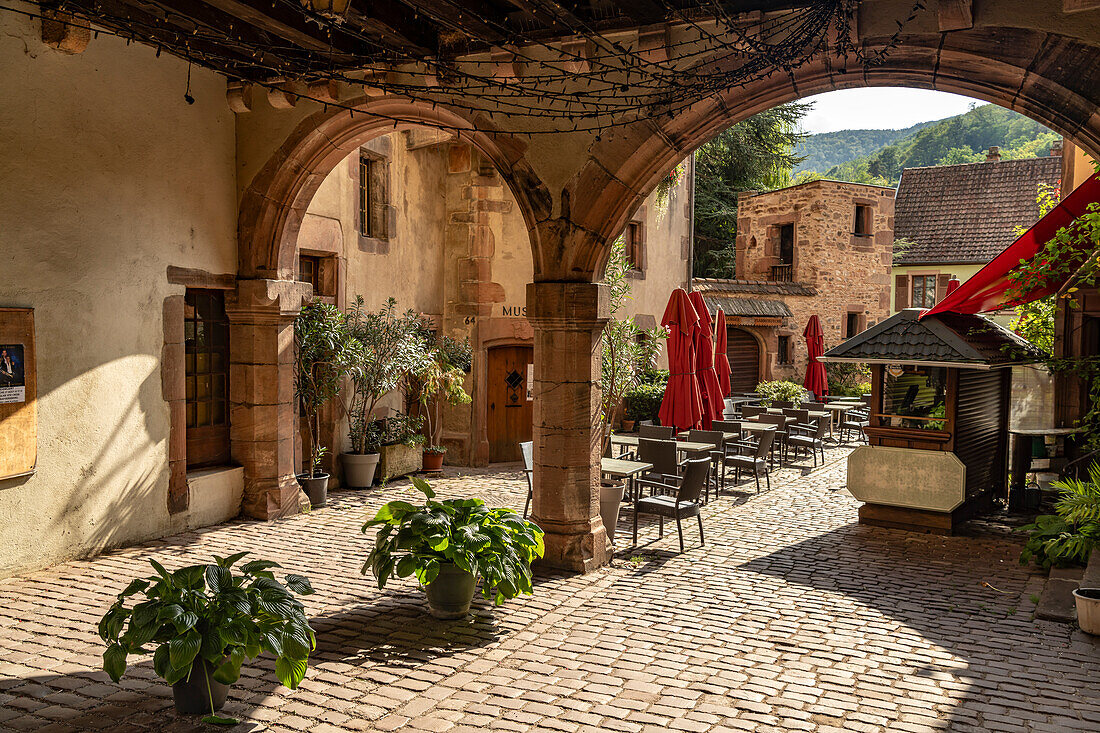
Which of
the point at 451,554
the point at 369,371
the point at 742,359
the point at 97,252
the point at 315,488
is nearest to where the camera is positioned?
the point at 451,554

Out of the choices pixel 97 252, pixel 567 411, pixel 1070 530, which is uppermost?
pixel 97 252

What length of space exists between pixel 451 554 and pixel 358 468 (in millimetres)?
5068

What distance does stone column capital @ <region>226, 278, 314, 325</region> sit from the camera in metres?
8.46

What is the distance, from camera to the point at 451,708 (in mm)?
4242

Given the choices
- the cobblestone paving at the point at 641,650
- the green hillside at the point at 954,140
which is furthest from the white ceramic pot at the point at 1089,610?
the green hillside at the point at 954,140

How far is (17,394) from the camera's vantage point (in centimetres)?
626

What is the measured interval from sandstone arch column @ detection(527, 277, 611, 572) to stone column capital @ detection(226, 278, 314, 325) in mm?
3009

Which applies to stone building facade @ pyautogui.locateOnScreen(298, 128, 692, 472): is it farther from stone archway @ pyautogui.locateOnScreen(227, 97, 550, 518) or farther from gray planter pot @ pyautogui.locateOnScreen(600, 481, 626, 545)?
gray planter pot @ pyautogui.locateOnScreen(600, 481, 626, 545)

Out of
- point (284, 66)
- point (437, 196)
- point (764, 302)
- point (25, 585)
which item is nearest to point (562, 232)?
point (284, 66)

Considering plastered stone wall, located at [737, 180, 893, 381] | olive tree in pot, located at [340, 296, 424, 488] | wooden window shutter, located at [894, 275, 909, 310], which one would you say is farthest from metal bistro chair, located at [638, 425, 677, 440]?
wooden window shutter, located at [894, 275, 909, 310]

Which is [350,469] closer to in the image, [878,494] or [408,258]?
[408,258]

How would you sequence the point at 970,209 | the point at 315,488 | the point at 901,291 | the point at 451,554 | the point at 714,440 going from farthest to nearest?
the point at 901,291 → the point at 970,209 → the point at 714,440 → the point at 315,488 → the point at 451,554

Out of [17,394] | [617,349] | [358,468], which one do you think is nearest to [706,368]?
[617,349]

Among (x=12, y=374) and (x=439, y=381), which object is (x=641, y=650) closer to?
(x=12, y=374)
